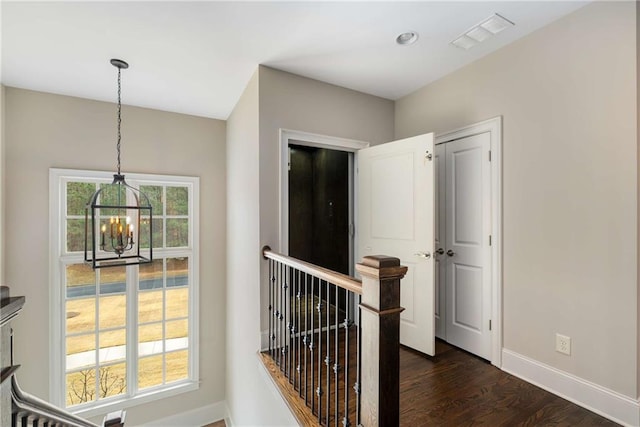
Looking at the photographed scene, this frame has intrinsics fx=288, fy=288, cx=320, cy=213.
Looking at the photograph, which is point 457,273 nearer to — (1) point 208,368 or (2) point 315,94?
(2) point 315,94

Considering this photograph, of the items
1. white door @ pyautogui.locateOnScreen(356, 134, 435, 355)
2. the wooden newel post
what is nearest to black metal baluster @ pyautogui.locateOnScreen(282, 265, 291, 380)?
white door @ pyautogui.locateOnScreen(356, 134, 435, 355)

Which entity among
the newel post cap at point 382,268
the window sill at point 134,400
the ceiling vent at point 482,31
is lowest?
the window sill at point 134,400

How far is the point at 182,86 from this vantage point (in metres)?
2.89

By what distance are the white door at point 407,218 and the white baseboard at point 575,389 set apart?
0.60 m

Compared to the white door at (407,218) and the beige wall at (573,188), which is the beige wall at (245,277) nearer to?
the white door at (407,218)

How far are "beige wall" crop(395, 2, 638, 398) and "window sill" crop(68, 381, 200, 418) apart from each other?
11.8 ft

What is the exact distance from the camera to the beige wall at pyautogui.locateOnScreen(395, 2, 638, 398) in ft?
5.50

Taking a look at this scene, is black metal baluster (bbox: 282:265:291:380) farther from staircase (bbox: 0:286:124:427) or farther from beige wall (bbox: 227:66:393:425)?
staircase (bbox: 0:286:124:427)

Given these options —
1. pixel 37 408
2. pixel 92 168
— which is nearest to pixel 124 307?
pixel 92 168

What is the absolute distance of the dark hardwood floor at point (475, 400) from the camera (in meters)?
1.70

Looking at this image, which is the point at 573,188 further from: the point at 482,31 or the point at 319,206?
the point at 319,206

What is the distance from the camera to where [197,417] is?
3588mm

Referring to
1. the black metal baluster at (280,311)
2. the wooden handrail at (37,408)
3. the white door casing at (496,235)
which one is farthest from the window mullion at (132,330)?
the white door casing at (496,235)

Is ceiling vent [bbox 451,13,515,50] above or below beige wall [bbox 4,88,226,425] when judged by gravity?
above
